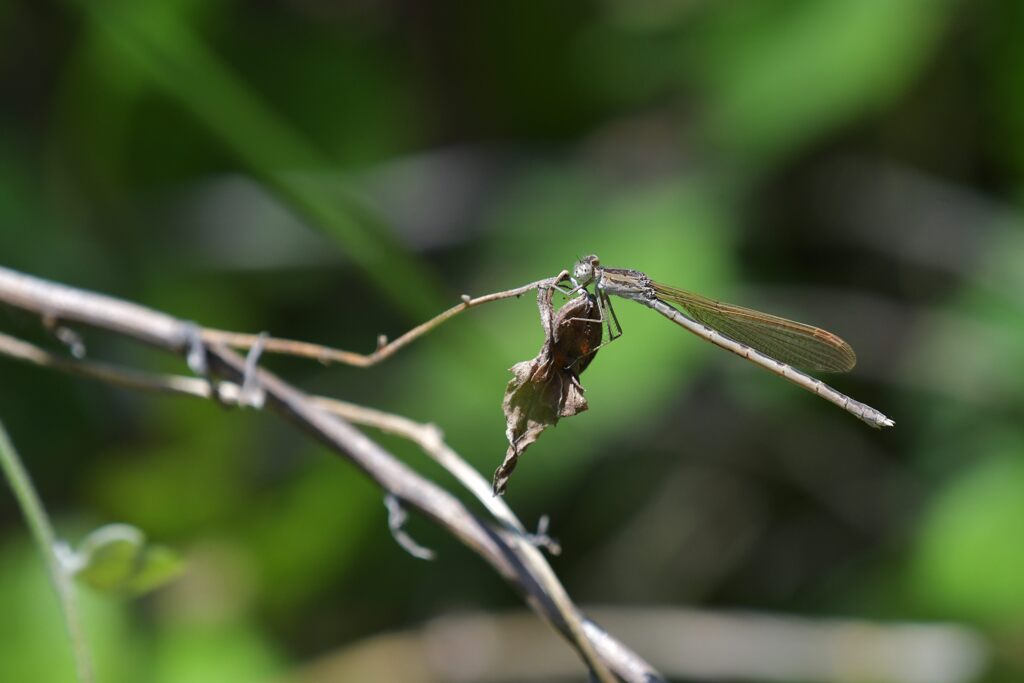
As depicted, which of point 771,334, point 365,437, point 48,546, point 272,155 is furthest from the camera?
point 272,155

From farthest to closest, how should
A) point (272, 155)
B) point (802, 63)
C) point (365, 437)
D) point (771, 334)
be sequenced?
point (802, 63), point (272, 155), point (771, 334), point (365, 437)

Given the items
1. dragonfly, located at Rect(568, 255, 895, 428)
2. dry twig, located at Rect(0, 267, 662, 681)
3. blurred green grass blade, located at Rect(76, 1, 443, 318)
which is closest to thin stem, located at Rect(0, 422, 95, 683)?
dry twig, located at Rect(0, 267, 662, 681)

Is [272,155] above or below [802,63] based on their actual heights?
below

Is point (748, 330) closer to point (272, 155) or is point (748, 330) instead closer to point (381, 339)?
point (381, 339)

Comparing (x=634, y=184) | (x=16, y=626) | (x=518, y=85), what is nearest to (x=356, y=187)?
(x=518, y=85)

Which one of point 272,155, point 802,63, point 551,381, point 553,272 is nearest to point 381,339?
point 551,381

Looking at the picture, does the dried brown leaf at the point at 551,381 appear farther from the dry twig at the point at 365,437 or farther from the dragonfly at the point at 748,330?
the dragonfly at the point at 748,330

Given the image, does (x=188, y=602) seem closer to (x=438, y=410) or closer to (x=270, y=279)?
(x=438, y=410)
